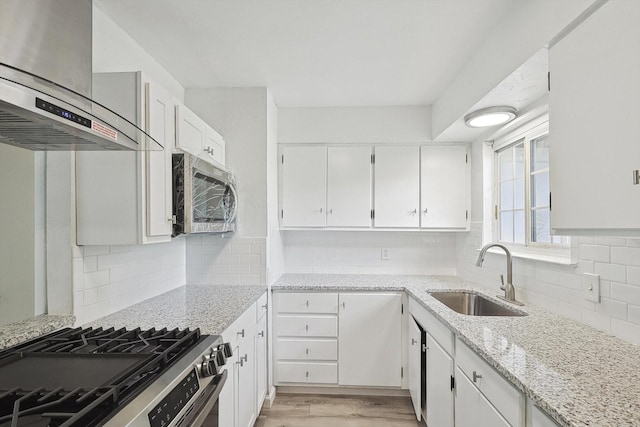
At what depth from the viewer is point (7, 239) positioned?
1.41 m

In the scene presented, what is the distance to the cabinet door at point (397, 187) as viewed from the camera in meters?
2.96

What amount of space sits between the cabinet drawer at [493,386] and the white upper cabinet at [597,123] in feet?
A: 1.87

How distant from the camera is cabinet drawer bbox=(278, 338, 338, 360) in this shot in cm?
264

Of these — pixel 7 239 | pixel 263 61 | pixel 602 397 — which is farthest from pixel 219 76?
pixel 602 397

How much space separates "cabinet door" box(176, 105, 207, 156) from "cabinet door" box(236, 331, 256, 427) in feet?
3.83

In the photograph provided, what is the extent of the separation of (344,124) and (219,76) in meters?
1.15

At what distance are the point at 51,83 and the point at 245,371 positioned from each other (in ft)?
5.51

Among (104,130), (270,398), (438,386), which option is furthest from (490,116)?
(270,398)

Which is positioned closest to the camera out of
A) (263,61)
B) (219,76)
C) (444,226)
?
(263,61)

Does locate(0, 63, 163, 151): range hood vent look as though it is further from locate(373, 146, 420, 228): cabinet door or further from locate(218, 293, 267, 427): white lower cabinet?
locate(373, 146, 420, 228): cabinet door

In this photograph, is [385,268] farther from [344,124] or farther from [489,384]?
[489,384]

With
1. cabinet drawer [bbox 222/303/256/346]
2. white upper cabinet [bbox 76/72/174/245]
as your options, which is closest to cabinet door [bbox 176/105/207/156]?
white upper cabinet [bbox 76/72/174/245]

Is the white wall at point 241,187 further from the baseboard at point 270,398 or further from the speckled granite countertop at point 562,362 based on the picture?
the speckled granite countertop at point 562,362

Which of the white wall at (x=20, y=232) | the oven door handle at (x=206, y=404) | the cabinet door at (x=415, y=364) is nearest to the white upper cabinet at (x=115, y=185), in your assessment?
the white wall at (x=20, y=232)
